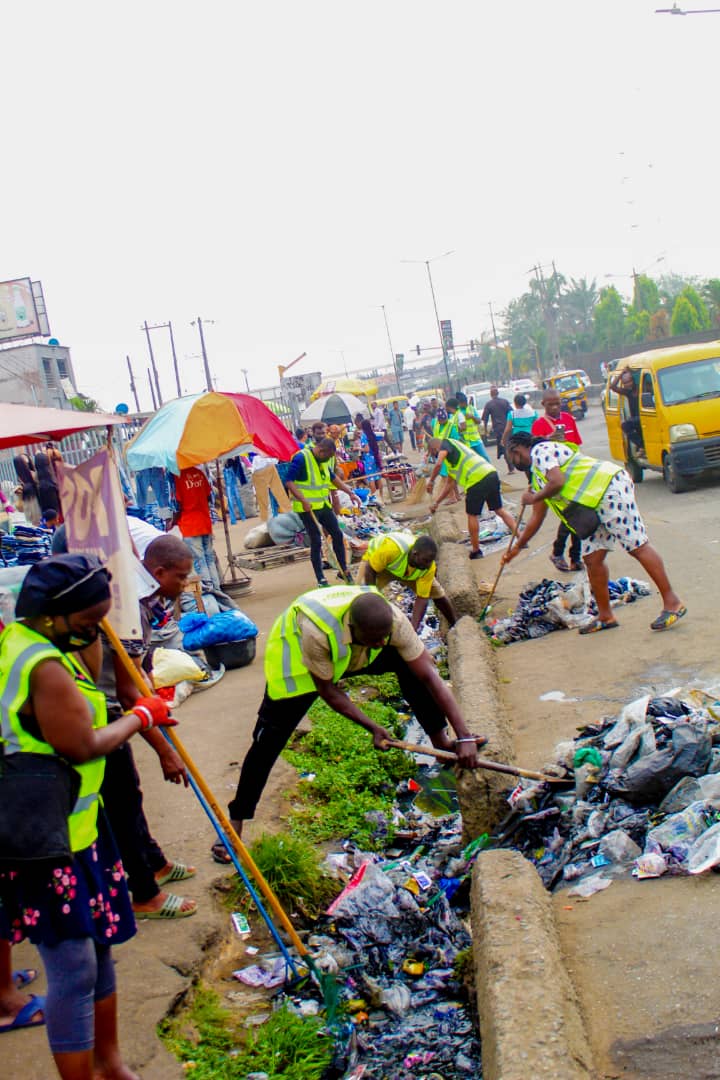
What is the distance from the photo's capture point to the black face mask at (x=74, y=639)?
109 inches

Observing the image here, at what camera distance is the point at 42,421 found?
390cm

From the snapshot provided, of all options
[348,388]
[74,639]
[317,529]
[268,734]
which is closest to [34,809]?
[74,639]

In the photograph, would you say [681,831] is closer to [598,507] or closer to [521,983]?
[521,983]

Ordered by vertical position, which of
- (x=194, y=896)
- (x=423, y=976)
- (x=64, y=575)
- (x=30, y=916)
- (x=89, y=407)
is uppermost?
(x=89, y=407)

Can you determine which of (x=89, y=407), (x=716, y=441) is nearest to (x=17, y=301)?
(x=89, y=407)

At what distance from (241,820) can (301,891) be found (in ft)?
1.49

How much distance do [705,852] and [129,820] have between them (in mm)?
2311

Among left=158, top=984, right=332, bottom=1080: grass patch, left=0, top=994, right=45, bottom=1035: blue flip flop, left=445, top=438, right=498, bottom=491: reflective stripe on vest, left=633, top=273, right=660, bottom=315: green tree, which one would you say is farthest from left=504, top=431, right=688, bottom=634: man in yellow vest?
left=633, top=273, right=660, bottom=315: green tree

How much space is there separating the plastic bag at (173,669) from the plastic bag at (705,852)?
4450 mm

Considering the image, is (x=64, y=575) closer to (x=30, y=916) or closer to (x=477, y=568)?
(x=30, y=916)

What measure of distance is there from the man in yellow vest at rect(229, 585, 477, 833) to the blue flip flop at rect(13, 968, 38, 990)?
3.85 feet

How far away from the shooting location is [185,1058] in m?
3.39

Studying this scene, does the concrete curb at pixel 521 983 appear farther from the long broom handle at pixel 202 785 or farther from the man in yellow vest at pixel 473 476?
the man in yellow vest at pixel 473 476

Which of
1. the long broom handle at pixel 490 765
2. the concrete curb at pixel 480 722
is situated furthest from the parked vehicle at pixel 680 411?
the long broom handle at pixel 490 765
